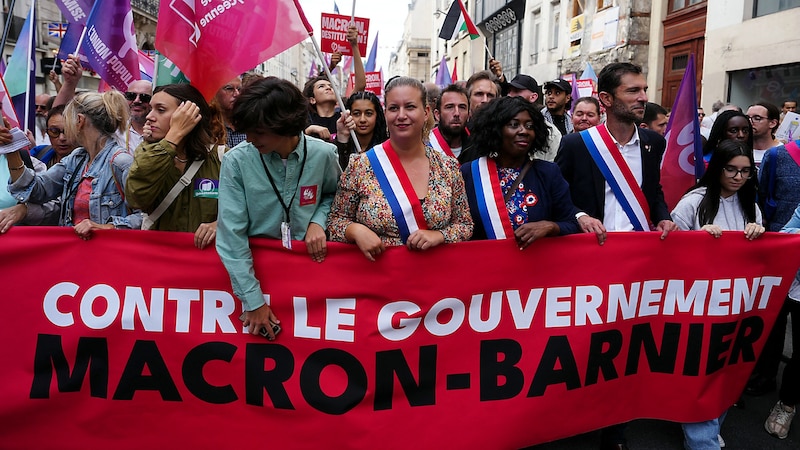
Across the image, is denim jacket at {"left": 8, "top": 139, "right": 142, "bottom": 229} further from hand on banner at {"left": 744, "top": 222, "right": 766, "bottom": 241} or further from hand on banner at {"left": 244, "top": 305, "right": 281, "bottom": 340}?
hand on banner at {"left": 744, "top": 222, "right": 766, "bottom": 241}

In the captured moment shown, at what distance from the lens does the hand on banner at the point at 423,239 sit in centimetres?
270

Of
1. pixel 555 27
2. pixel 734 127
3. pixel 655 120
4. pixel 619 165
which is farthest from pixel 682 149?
pixel 555 27

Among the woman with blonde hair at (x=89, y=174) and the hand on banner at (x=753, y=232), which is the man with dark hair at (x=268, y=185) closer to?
the woman with blonde hair at (x=89, y=174)

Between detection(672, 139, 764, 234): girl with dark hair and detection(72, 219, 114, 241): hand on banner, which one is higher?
detection(672, 139, 764, 234): girl with dark hair

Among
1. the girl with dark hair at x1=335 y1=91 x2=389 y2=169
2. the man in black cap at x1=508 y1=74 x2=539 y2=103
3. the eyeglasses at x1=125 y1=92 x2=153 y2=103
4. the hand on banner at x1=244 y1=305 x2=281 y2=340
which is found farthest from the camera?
the man in black cap at x1=508 y1=74 x2=539 y2=103

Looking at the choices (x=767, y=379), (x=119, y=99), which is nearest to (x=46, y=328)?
(x=119, y=99)

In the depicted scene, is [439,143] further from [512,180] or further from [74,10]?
[74,10]

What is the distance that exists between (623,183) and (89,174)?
2851mm

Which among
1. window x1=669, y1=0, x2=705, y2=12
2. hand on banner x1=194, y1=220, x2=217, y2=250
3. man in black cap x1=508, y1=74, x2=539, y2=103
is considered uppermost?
window x1=669, y1=0, x2=705, y2=12

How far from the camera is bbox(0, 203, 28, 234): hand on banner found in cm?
299

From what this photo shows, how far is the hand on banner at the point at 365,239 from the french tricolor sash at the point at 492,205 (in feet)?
1.85

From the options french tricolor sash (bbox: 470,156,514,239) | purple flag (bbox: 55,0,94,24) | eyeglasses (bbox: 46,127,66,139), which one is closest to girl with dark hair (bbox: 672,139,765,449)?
french tricolor sash (bbox: 470,156,514,239)

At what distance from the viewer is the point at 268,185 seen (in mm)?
2633

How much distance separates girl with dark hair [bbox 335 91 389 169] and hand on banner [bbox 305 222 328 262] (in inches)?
59.4
